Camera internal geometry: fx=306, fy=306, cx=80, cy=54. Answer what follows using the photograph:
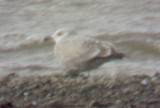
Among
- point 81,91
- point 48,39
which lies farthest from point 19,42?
point 81,91

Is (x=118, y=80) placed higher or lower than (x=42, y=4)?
lower

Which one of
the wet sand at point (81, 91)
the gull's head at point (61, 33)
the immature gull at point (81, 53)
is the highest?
the gull's head at point (61, 33)

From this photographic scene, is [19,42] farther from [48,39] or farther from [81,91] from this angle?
[81,91]

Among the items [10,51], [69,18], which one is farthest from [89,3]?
[10,51]

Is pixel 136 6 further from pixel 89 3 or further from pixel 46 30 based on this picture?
pixel 46 30
